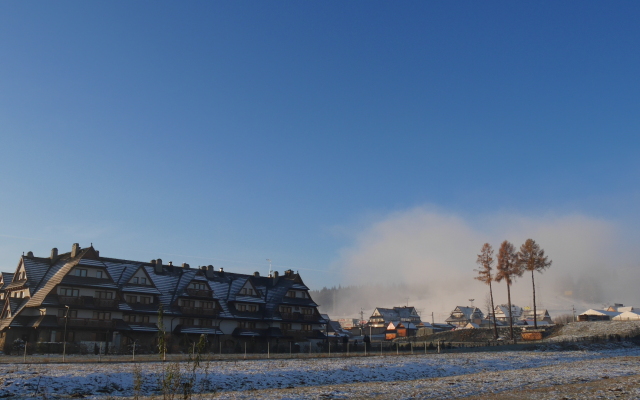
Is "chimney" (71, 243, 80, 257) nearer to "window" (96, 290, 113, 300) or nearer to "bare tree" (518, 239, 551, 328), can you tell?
"window" (96, 290, 113, 300)

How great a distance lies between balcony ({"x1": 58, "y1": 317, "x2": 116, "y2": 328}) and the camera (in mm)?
59919

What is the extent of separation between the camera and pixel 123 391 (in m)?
26.4

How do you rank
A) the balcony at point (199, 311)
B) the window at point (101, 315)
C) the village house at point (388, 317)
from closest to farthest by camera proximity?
the window at point (101, 315) < the balcony at point (199, 311) < the village house at point (388, 317)

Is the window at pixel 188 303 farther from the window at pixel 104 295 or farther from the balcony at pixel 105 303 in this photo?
the window at pixel 104 295

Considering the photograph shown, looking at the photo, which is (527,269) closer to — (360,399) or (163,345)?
(360,399)

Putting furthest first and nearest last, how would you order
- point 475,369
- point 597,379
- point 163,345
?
point 475,369, point 597,379, point 163,345

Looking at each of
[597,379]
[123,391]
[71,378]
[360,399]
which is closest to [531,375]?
[597,379]

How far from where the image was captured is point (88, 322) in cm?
6134

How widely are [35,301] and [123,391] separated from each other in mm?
40607

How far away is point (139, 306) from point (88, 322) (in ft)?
23.4

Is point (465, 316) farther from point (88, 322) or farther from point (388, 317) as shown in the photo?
point (88, 322)

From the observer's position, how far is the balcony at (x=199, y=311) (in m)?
70.6

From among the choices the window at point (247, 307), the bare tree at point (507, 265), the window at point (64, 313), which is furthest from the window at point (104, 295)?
the bare tree at point (507, 265)

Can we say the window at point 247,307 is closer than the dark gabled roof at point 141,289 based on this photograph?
No
